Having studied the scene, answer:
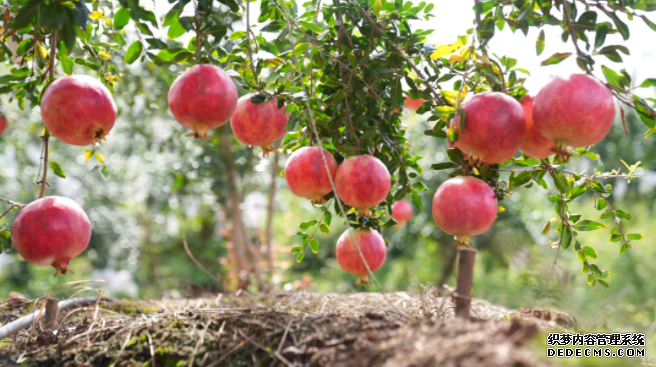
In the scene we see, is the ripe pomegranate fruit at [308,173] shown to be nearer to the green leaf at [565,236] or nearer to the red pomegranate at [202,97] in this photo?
the red pomegranate at [202,97]

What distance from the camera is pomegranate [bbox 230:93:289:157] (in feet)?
3.76

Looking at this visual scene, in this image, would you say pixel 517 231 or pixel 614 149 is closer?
pixel 517 231

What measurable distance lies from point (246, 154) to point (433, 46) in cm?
186

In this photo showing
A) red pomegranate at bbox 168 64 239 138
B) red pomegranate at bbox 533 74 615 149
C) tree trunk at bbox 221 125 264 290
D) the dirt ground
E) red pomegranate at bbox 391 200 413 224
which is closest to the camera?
the dirt ground

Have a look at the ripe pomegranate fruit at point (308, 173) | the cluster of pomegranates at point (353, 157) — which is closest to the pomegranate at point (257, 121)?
the cluster of pomegranates at point (353, 157)

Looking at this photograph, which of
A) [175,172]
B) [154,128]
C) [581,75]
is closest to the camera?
[581,75]

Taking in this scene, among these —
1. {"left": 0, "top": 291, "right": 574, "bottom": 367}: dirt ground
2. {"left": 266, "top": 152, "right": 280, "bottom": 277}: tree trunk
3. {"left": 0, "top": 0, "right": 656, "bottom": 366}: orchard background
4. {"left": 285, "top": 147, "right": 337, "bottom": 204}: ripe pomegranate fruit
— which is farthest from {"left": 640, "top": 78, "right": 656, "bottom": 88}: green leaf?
{"left": 266, "top": 152, "right": 280, "bottom": 277}: tree trunk

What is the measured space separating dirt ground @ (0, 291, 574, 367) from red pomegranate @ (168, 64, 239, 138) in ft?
1.52

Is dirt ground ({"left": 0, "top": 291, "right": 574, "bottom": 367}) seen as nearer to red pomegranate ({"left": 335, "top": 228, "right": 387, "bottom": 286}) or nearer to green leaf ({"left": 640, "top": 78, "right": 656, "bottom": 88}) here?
red pomegranate ({"left": 335, "top": 228, "right": 387, "bottom": 286})

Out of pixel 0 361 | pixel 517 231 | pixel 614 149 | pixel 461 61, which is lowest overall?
pixel 0 361

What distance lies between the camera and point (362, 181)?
Result: 1031 mm

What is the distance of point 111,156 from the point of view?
222 inches

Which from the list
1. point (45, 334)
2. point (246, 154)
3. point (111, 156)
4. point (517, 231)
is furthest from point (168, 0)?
point (111, 156)

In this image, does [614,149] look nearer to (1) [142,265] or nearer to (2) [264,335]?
(2) [264,335]
